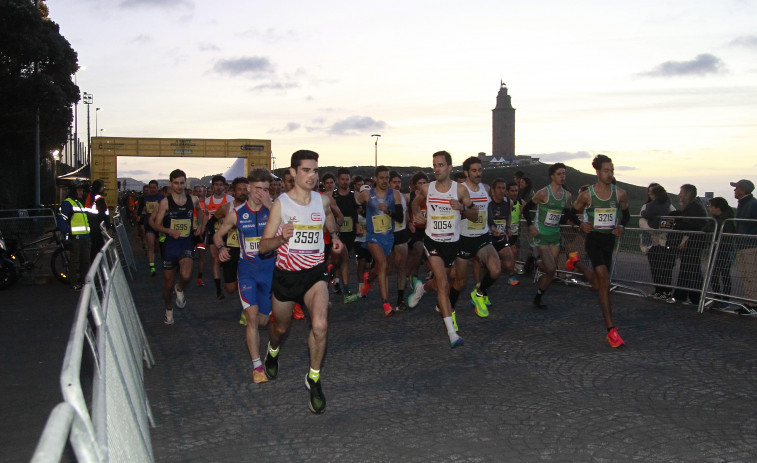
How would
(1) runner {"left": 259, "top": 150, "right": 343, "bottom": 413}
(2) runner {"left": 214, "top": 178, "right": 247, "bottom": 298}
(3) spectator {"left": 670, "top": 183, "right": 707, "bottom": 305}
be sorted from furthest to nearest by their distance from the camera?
1. (3) spectator {"left": 670, "top": 183, "right": 707, "bottom": 305}
2. (2) runner {"left": 214, "top": 178, "right": 247, "bottom": 298}
3. (1) runner {"left": 259, "top": 150, "right": 343, "bottom": 413}

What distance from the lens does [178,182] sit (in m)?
9.48

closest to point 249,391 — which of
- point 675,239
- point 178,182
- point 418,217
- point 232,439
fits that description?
point 232,439

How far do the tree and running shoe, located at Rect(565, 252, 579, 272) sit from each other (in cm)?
2578

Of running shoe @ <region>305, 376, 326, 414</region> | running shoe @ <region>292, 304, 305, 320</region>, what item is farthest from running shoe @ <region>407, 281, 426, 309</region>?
running shoe @ <region>305, 376, 326, 414</region>

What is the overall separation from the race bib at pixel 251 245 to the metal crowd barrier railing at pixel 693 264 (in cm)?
672

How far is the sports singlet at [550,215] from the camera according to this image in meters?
10.3

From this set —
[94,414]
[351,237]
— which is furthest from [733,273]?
[94,414]

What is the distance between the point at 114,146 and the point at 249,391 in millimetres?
34057

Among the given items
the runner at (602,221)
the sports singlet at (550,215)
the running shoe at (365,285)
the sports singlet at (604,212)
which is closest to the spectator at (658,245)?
the sports singlet at (550,215)

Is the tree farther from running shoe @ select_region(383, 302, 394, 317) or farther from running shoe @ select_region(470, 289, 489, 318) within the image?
running shoe @ select_region(470, 289, 489, 318)

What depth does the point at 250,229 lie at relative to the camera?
7.49 metres

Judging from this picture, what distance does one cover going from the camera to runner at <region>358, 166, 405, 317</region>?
32.8 feet

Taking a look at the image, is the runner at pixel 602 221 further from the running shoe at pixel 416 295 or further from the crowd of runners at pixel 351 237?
the running shoe at pixel 416 295

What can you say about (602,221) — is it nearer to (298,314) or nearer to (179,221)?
(298,314)
